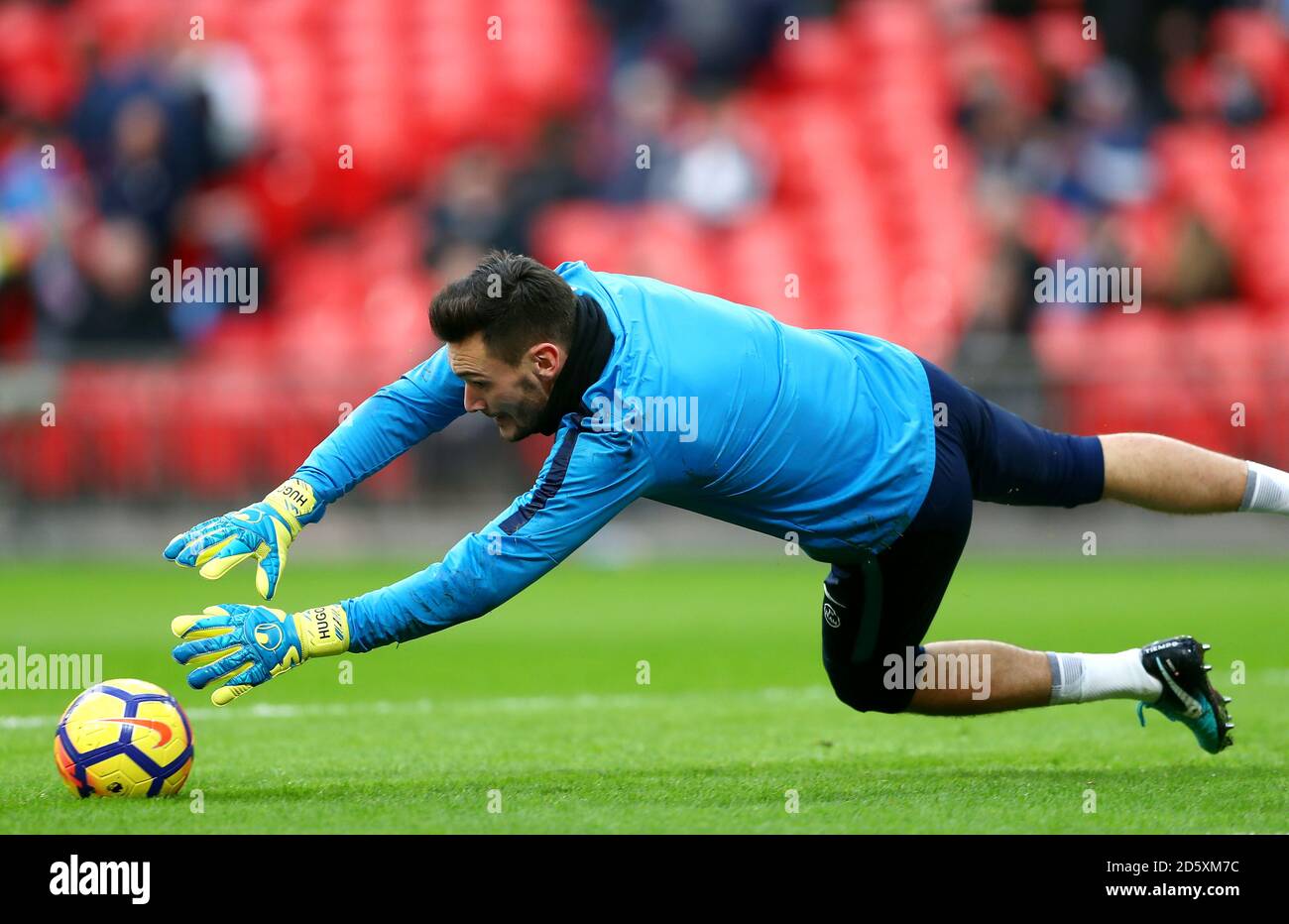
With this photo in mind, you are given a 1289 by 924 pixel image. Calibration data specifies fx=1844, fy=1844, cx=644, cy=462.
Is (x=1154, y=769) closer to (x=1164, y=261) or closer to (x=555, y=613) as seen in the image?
(x=555, y=613)

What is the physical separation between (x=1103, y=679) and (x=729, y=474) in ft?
5.95

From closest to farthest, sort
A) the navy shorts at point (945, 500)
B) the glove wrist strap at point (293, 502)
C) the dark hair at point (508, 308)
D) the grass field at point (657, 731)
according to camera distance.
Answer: the dark hair at point (508, 308) → the grass field at point (657, 731) → the glove wrist strap at point (293, 502) → the navy shorts at point (945, 500)

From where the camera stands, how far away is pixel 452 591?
5699mm

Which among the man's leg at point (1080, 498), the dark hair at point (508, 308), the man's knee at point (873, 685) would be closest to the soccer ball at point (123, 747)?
the dark hair at point (508, 308)

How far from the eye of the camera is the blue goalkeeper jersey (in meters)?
5.73

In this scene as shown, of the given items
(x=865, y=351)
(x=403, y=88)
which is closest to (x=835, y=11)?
(x=403, y=88)

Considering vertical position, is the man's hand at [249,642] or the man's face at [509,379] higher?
the man's face at [509,379]

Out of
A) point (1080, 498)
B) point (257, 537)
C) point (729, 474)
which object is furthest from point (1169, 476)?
point (257, 537)

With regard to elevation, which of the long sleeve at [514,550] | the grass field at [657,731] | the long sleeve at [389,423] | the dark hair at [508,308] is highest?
the dark hair at [508,308]

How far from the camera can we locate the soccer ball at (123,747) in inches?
247

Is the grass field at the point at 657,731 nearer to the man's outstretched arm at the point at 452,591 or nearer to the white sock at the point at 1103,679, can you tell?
the white sock at the point at 1103,679

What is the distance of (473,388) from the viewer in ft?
19.6

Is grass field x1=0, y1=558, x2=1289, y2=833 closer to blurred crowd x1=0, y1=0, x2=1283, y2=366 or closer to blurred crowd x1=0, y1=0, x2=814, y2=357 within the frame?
blurred crowd x1=0, y1=0, x2=1283, y2=366

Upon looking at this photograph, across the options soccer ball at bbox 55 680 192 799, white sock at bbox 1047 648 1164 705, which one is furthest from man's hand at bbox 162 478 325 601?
white sock at bbox 1047 648 1164 705
